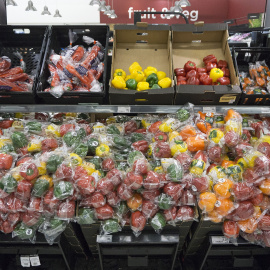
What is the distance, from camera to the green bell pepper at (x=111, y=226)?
5.11ft

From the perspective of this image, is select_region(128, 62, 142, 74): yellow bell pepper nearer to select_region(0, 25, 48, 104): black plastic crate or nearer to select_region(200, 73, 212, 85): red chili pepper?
select_region(200, 73, 212, 85): red chili pepper

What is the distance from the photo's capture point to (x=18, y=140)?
1749 mm

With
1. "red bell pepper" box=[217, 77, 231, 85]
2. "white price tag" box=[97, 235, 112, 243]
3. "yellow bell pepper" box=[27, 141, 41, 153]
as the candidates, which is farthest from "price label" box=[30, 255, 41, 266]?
"red bell pepper" box=[217, 77, 231, 85]

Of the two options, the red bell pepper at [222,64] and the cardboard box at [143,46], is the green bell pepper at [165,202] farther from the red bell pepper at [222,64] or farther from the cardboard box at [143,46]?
the red bell pepper at [222,64]

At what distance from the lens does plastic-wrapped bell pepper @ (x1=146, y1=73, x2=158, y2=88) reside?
7.22 feet

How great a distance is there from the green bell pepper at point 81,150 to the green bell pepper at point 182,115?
27.9 inches

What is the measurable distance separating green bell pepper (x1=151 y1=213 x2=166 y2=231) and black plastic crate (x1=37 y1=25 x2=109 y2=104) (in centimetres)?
97

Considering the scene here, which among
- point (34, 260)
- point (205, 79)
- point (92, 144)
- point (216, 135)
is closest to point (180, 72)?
point (205, 79)

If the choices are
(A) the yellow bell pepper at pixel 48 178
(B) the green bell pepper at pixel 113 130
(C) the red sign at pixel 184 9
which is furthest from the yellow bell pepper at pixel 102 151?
(C) the red sign at pixel 184 9

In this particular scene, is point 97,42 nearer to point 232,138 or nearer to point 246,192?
point 232,138

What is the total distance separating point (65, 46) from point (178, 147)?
1.70 metres

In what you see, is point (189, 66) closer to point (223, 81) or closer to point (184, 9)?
point (223, 81)

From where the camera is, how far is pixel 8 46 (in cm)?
253

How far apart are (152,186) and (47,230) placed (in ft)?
2.31
